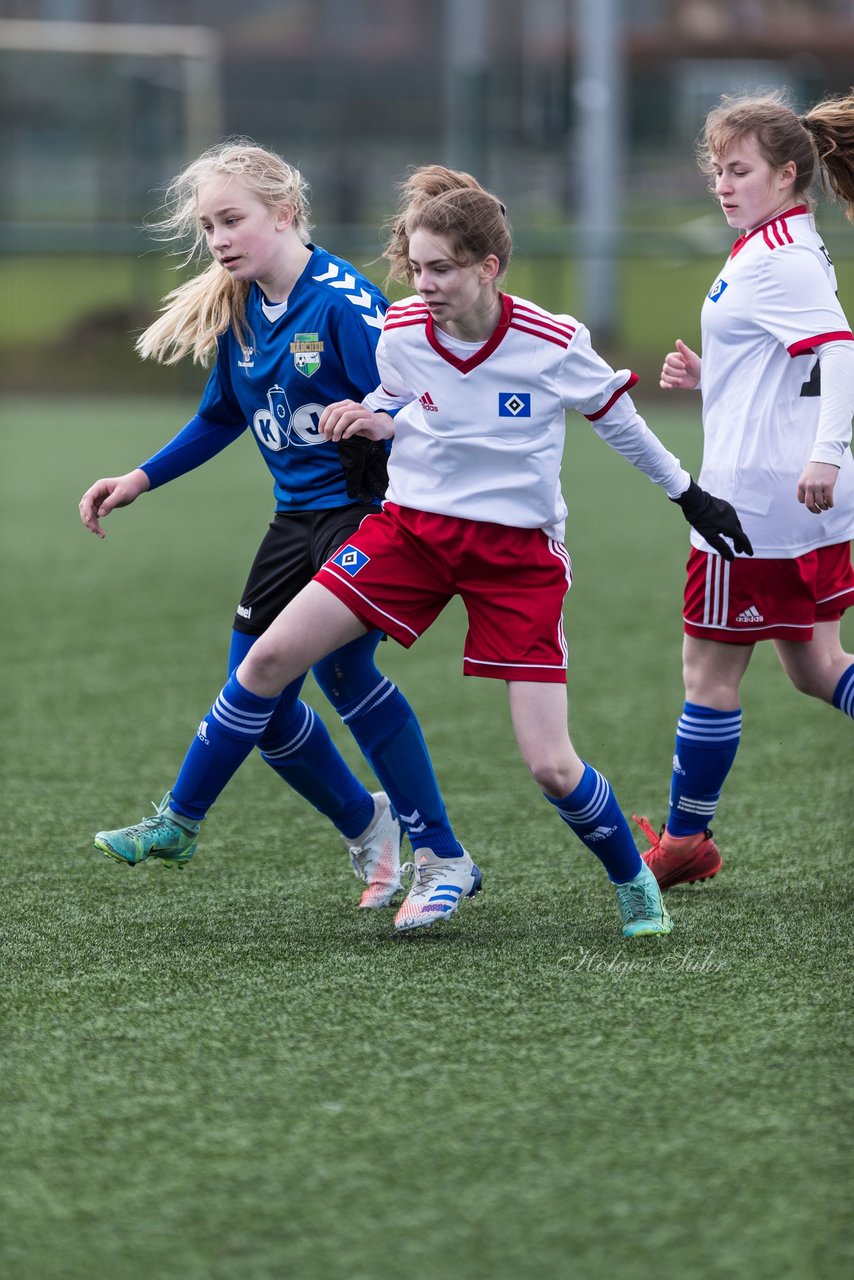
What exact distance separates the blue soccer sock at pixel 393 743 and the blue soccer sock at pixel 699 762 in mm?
555

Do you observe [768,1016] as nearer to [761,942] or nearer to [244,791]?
[761,942]

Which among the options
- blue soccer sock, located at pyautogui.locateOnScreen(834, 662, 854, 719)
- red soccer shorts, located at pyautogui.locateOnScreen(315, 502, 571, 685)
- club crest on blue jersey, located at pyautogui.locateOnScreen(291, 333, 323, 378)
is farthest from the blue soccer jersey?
blue soccer sock, located at pyautogui.locateOnScreen(834, 662, 854, 719)

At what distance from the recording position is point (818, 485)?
11.5 feet

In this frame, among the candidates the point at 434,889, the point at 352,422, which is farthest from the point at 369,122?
the point at 434,889

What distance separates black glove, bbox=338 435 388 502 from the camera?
142 inches

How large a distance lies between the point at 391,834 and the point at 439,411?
1103mm

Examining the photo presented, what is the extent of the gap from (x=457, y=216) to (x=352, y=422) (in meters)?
0.45

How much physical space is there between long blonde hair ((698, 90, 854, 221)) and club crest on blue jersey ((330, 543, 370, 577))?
1160 mm

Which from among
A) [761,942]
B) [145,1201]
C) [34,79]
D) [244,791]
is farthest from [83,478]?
[34,79]

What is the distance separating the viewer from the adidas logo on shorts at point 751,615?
3740mm

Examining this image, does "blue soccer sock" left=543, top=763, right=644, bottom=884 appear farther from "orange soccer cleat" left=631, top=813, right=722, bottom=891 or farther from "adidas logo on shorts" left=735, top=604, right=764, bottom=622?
"adidas logo on shorts" left=735, top=604, right=764, bottom=622

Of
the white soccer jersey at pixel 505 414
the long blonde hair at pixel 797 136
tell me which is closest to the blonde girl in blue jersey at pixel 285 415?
the white soccer jersey at pixel 505 414

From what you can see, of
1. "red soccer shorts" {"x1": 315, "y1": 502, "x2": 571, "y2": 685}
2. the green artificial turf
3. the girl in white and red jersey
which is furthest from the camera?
the girl in white and red jersey

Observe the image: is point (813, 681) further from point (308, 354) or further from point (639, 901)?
point (308, 354)
